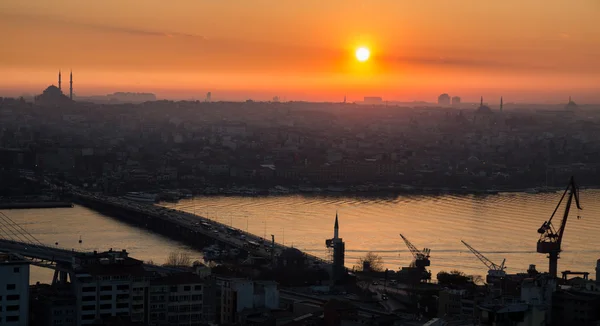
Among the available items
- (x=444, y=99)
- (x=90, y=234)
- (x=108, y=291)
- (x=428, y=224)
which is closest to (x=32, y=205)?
(x=90, y=234)

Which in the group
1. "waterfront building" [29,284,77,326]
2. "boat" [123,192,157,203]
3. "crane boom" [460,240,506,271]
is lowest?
"boat" [123,192,157,203]

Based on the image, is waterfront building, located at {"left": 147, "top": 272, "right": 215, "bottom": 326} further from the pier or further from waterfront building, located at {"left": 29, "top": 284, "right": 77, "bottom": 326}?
the pier

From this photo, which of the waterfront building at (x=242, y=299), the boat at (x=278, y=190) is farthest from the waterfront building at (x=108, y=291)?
the boat at (x=278, y=190)

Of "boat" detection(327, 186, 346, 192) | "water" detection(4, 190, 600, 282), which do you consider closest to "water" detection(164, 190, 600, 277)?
"water" detection(4, 190, 600, 282)

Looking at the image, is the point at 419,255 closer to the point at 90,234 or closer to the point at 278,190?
the point at 90,234

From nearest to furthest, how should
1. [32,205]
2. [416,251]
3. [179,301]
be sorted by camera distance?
[179,301]
[416,251]
[32,205]

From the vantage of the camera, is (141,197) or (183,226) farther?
(141,197)
